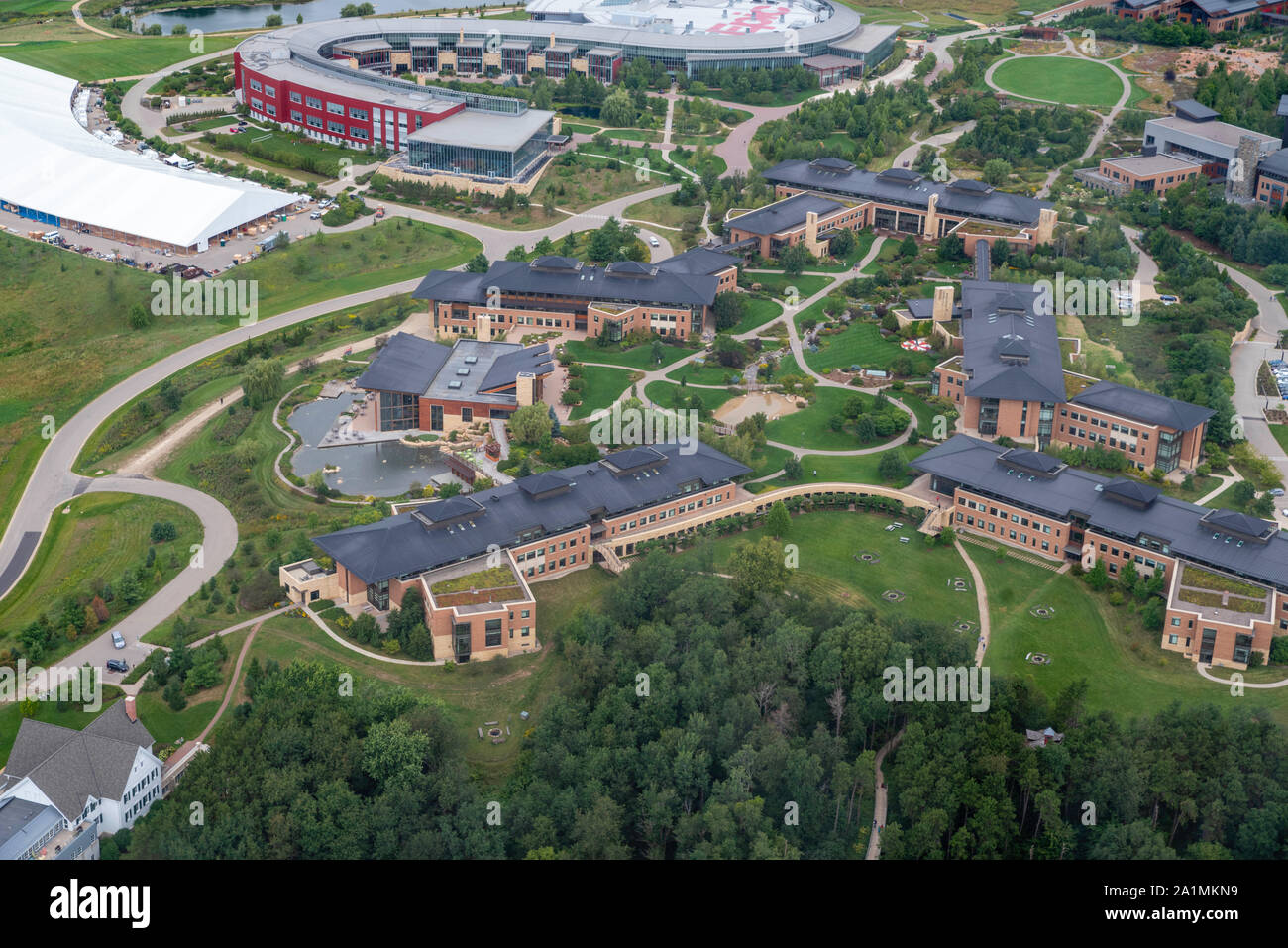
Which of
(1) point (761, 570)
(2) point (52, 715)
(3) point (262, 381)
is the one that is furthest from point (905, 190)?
(2) point (52, 715)

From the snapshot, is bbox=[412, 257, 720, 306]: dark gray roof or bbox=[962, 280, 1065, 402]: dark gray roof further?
bbox=[412, 257, 720, 306]: dark gray roof

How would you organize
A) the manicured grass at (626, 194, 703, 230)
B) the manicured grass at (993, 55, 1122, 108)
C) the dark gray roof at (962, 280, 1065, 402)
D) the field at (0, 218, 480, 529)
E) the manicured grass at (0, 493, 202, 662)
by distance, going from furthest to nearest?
the manicured grass at (993, 55, 1122, 108), the manicured grass at (626, 194, 703, 230), the field at (0, 218, 480, 529), the dark gray roof at (962, 280, 1065, 402), the manicured grass at (0, 493, 202, 662)

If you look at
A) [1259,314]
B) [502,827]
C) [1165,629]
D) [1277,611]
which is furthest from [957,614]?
[1259,314]

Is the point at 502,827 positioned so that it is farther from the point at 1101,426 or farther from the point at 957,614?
the point at 1101,426

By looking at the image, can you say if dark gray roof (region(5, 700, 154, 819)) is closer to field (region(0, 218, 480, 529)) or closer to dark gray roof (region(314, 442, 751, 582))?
dark gray roof (region(314, 442, 751, 582))

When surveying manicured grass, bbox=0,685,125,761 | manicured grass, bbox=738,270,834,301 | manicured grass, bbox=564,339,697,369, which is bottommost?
manicured grass, bbox=0,685,125,761

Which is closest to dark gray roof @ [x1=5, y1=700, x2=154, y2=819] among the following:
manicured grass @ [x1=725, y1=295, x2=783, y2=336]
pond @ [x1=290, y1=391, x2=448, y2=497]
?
pond @ [x1=290, y1=391, x2=448, y2=497]

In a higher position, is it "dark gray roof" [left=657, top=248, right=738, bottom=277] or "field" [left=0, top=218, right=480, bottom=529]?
"dark gray roof" [left=657, top=248, right=738, bottom=277]
